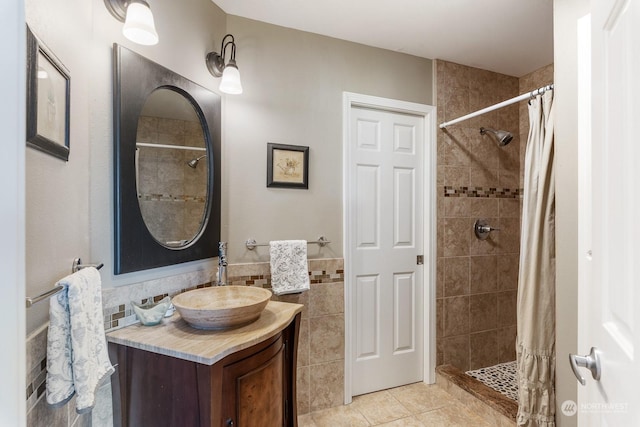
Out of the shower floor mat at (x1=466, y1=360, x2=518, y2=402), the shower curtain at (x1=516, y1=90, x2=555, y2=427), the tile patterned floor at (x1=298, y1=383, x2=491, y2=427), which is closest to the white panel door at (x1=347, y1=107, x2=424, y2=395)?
the tile patterned floor at (x1=298, y1=383, x2=491, y2=427)

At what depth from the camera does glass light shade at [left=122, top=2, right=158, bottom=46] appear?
1.06 metres

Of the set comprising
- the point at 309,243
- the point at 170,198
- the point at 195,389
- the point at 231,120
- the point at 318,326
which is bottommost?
the point at 318,326

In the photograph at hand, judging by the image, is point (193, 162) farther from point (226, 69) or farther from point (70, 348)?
point (70, 348)

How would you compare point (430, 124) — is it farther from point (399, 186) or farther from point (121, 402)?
point (121, 402)

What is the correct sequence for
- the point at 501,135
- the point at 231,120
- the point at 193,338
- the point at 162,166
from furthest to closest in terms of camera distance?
the point at 501,135
the point at 231,120
the point at 162,166
the point at 193,338

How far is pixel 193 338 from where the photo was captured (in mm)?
1125

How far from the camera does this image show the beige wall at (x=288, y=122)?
73.4 inches

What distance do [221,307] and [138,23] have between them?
1.12 m

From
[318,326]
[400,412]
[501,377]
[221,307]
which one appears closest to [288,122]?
[221,307]

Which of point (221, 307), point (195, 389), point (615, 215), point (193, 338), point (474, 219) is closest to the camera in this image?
point (615, 215)

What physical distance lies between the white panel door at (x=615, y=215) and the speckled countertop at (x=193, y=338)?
3.22 ft

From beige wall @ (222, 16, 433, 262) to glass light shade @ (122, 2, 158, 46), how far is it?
734mm

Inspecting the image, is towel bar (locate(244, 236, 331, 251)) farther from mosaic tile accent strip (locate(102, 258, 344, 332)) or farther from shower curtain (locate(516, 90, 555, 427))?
shower curtain (locate(516, 90, 555, 427))

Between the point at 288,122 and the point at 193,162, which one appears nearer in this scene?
the point at 193,162
